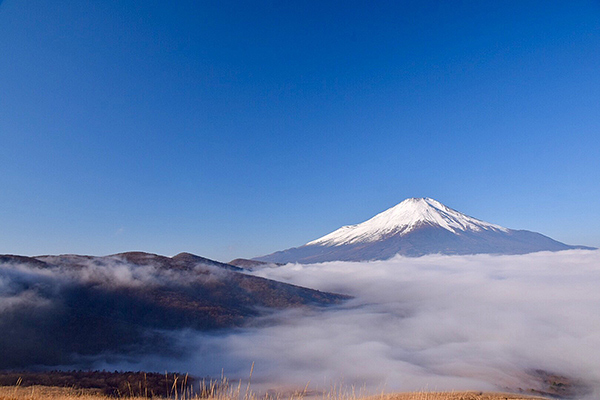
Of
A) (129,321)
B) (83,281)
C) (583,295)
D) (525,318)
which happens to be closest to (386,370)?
(129,321)

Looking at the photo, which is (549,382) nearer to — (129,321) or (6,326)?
(129,321)

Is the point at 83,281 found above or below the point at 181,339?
above

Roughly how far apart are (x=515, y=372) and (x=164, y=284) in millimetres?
111705

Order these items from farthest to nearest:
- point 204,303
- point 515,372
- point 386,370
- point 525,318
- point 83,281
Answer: point 525,318, point 204,303, point 83,281, point 515,372, point 386,370

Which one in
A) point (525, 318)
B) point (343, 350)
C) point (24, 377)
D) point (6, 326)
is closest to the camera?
point (24, 377)

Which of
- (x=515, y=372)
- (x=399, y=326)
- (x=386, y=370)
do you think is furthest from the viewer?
(x=399, y=326)

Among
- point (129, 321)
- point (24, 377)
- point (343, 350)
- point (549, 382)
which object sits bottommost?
point (549, 382)

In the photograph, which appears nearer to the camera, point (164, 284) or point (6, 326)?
point (6, 326)

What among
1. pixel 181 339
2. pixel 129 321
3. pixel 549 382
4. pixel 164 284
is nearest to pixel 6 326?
pixel 129 321

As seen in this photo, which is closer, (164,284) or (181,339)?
(181,339)

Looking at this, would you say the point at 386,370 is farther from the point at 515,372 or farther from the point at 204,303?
the point at 204,303

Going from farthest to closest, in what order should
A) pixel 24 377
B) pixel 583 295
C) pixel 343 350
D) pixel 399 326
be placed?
pixel 583 295 → pixel 399 326 → pixel 343 350 → pixel 24 377

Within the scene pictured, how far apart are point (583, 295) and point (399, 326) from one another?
163 meters

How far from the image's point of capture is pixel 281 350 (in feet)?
275
